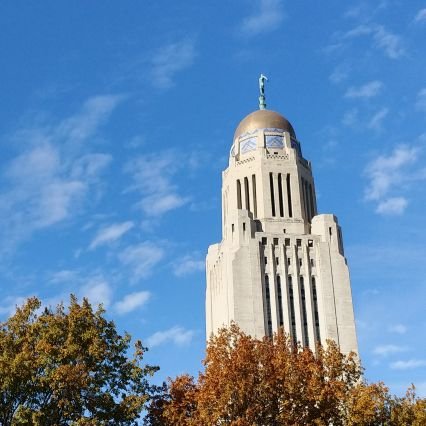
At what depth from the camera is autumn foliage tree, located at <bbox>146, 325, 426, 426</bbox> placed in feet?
128

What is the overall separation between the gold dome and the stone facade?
0.40 ft

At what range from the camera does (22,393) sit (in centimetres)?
3722

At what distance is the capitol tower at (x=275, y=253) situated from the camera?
209ft

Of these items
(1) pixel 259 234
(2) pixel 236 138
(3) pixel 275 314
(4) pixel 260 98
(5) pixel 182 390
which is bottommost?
(5) pixel 182 390

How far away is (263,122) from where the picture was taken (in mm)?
74312

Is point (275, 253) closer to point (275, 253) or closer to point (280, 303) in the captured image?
point (275, 253)

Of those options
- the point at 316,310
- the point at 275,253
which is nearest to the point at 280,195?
the point at 275,253

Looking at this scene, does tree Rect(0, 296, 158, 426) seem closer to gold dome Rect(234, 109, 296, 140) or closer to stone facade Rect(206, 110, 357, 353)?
stone facade Rect(206, 110, 357, 353)

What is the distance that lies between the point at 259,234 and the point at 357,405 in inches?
1139

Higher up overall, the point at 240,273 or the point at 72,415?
the point at 240,273

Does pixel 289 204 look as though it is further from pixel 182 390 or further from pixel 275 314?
pixel 182 390

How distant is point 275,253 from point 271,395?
27.7 metres

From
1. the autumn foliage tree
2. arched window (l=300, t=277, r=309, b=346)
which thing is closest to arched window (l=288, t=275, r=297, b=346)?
arched window (l=300, t=277, r=309, b=346)

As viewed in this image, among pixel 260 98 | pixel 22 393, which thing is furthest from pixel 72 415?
pixel 260 98
